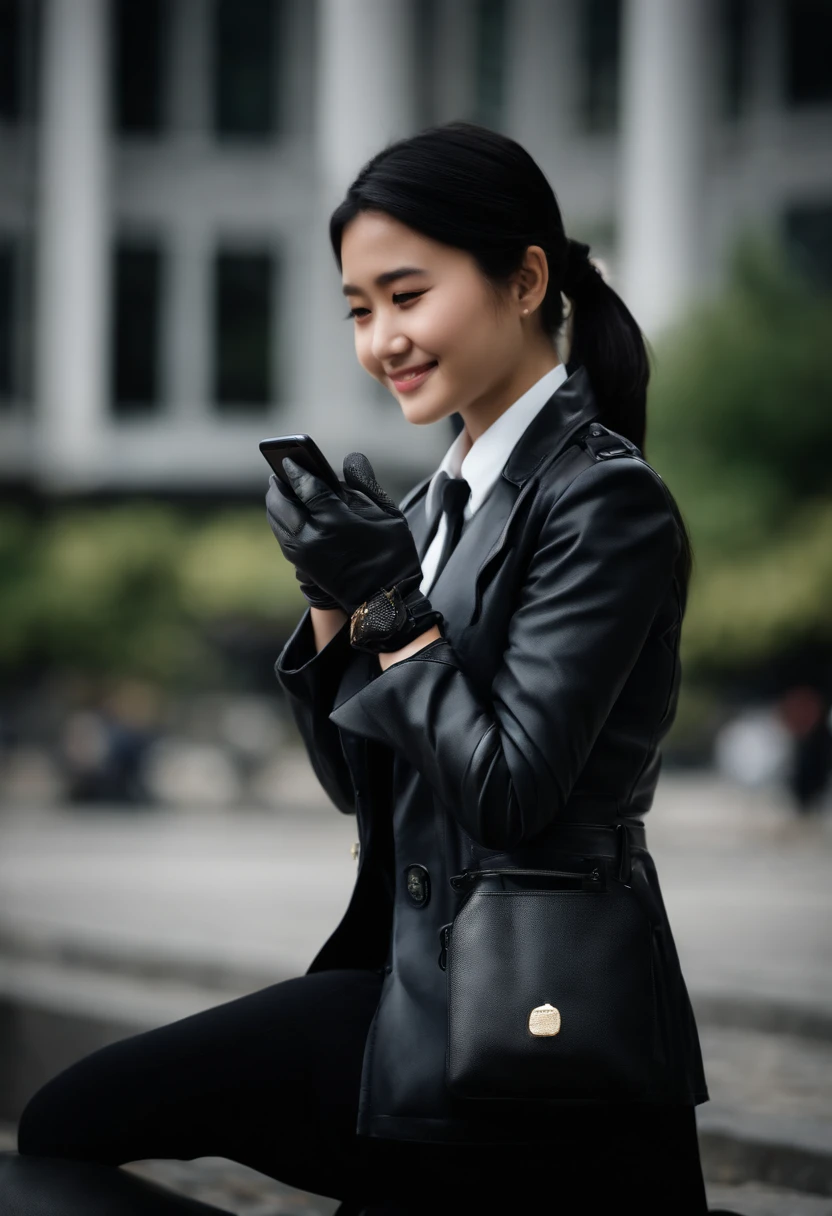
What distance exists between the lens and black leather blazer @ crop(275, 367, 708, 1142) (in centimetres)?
170

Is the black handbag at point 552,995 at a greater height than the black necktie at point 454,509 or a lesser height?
lesser

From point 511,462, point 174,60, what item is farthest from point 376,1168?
point 174,60

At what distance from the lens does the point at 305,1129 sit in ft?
6.09

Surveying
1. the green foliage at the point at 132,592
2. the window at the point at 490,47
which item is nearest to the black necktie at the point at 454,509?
the green foliage at the point at 132,592

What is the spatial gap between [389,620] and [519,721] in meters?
0.21

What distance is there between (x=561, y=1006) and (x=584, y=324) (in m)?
0.91

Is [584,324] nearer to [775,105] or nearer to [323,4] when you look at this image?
[775,105]

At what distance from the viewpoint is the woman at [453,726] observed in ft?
5.68

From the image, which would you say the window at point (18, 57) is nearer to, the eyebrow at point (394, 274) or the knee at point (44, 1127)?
the eyebrow at point (394, 274)

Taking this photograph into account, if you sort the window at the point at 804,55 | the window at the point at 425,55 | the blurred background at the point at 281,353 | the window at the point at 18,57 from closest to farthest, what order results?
1. the blurred background at the point at 281,353
2. the window at the point at 804,55
3. the window at the point at 18,57
4. the window at the point at 425,55

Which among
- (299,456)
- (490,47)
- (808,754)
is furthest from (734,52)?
(299,456)

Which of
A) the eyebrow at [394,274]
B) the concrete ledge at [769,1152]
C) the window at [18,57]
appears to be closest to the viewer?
the eyebrow at [394,274]

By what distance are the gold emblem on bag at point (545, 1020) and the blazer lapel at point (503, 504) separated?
45cm

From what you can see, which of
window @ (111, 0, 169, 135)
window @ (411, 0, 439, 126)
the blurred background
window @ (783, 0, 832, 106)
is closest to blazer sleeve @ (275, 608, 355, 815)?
the blurred background
